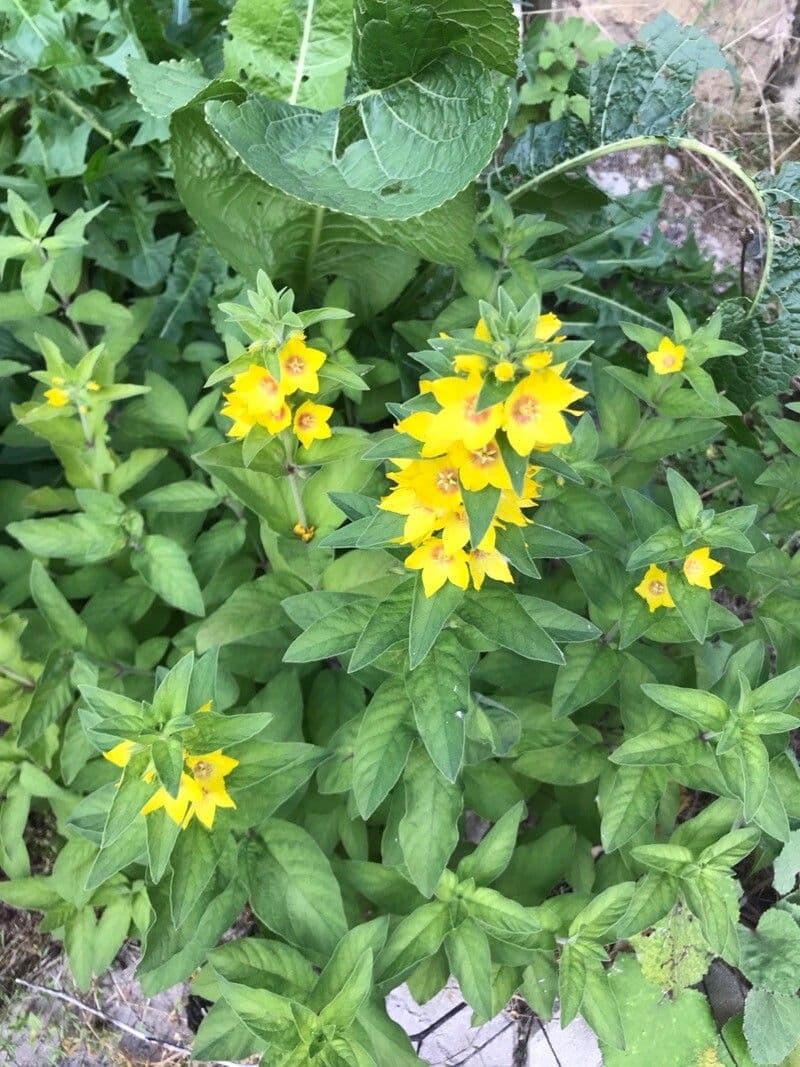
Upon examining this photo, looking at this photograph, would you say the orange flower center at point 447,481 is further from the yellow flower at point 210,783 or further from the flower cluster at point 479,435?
the yellow flower at point 210,783

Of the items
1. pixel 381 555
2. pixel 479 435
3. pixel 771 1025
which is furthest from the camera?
pixel 771 1025

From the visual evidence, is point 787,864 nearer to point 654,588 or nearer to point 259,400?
point 654,588

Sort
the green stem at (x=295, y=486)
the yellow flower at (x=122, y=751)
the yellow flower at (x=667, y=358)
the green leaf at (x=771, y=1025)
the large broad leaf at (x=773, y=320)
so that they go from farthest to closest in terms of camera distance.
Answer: the large broad leaf at (x=773, y=320) < the green leaf at (x=771, y=1025) < the yellow flower at (x=667, y=358) < the green stem at (x=295, y=486) < the yellow flower at (x=122, y=751)

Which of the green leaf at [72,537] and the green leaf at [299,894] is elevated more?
the green leaf at [72,537]

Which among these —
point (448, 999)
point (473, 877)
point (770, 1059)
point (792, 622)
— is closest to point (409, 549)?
point (473, 877)

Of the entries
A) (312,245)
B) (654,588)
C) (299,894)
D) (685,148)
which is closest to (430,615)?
(654,588)

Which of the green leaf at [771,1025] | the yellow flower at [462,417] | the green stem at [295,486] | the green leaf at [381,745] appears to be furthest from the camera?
the green leaf at [771,1025]

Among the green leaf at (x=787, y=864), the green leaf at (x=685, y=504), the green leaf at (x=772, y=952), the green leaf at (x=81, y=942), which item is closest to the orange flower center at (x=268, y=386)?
the green leaf at (x=685, y=504)
